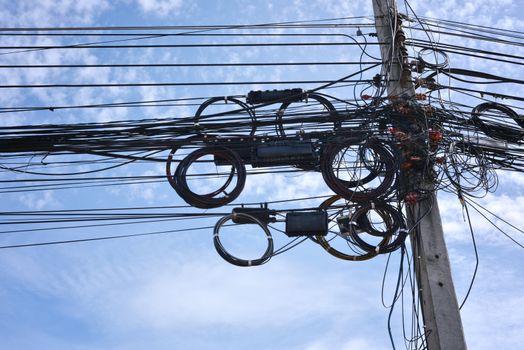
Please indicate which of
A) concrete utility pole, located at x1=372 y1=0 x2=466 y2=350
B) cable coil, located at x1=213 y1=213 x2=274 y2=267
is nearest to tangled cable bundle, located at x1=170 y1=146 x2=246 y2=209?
cable coil, located at x1=213 y1=213 x2=274 y2=267

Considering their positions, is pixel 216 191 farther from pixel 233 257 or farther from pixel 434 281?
pixel 434 281

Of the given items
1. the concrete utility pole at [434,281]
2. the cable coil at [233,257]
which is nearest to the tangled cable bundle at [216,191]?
the cable coil at [233,257]

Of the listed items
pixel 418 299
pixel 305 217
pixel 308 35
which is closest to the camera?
pixel 418 299

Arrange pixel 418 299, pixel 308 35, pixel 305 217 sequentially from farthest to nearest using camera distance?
1. pixel 308 35
2. pixel 305 217
3. pixel 418 299

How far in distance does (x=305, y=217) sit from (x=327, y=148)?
741 millimetres

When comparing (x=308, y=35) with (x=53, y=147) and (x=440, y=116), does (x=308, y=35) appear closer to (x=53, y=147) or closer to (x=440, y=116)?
(x=440, y=116)

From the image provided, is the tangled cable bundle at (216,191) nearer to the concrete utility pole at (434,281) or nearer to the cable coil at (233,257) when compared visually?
the cable coil at (233,257)

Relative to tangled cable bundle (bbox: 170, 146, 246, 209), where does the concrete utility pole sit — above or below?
below

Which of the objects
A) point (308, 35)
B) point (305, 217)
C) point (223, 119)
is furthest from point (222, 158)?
point (308, 35)

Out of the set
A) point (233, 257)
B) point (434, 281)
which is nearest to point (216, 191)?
point (233, 257)

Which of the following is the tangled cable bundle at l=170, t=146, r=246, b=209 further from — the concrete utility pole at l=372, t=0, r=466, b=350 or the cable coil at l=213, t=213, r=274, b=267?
the concrete utility pole at l=372, t=0, r=466, b=350

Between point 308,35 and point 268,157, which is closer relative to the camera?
point 268,157

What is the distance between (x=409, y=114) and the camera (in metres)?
6.74

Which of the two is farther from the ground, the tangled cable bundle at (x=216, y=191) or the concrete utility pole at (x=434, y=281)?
the tangled cable bundle at (x=216, y=191)
